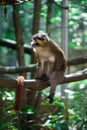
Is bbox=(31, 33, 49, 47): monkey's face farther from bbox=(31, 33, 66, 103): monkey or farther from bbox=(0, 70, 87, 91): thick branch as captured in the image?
bbox=(0, 70, 87, 91): thick branch

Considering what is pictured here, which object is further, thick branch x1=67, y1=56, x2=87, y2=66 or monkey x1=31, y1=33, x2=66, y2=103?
thick branch x1=67, y1=56, x2=87, y2=66

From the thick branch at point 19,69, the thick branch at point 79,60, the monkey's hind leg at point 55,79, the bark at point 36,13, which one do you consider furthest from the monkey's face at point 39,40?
the bark at point 36,13

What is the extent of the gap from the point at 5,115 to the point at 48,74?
3.57ft

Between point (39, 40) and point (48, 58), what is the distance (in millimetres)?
252

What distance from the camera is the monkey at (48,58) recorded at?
4.24 metres

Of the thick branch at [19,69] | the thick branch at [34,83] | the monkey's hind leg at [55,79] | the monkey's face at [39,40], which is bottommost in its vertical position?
the thick branch at [19,69]

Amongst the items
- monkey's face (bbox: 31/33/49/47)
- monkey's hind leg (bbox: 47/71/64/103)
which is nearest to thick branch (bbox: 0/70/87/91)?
monkey's hind leg (bbox: 47/71/64/103)

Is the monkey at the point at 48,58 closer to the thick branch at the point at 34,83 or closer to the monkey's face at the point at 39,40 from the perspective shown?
the monkey's face at the point at 39,40

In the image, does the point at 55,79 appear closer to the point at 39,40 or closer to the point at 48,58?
the point at 48,58

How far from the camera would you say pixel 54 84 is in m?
4.10

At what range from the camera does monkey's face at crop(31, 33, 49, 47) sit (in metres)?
4.31

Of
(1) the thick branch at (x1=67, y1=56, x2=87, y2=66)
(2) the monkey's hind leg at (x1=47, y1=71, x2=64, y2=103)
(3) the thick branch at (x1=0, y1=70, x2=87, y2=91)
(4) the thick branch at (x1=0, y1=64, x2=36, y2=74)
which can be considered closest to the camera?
(3) the thick branch at (x1=0, y1=70, x2=87, y2=91)

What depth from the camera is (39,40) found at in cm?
438

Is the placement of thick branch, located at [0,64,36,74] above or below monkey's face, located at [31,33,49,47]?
below
